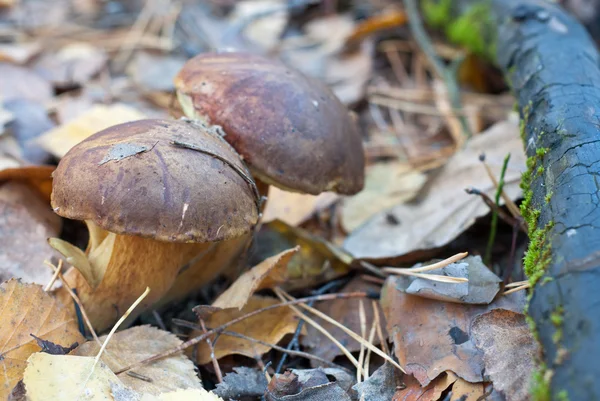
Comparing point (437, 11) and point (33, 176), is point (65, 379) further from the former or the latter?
point (437, 11)

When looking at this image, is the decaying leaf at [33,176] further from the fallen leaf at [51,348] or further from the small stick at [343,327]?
the small stick at [343,327]

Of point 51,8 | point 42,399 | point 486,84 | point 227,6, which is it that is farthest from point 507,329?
point 51,8

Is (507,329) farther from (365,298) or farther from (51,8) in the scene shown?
(51,8)

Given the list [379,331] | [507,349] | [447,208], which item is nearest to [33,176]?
[379,331]

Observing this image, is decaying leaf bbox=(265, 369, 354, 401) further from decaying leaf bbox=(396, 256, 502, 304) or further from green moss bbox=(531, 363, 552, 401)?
green moss bbox=(531, 363, 552, 401)

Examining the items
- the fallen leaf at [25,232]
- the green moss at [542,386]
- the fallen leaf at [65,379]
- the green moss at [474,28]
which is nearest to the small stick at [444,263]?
Answer: the green moss at [542,386]
